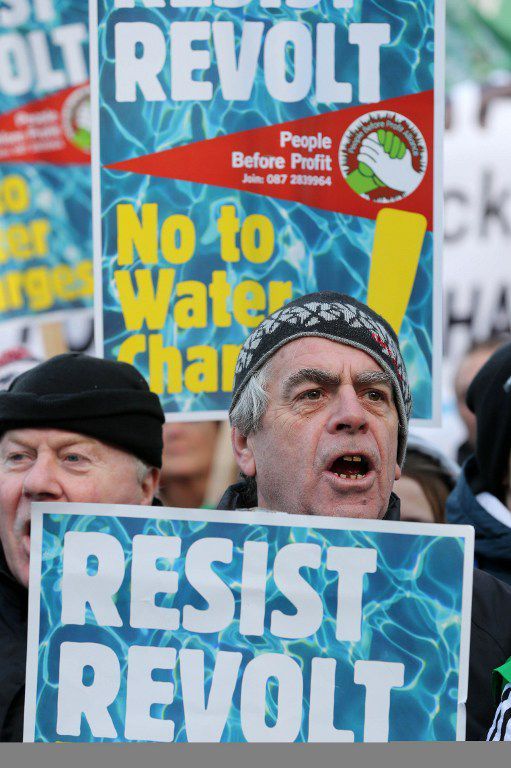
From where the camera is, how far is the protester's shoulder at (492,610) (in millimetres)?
2385

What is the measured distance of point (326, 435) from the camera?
2549mm

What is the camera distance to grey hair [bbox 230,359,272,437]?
268 cm

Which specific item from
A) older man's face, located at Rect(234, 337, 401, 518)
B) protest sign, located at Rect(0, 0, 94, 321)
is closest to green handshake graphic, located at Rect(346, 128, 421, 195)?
older man's face, located at Rect(234, 337, 401, 518)

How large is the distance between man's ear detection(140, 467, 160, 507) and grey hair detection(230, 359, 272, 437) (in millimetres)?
250

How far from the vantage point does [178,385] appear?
3176 mm

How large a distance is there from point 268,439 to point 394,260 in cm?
70

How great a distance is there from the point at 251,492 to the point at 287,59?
1101mm

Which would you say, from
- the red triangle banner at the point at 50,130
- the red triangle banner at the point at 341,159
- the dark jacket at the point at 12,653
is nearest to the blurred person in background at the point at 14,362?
the red triangle banner at the point at 50,130

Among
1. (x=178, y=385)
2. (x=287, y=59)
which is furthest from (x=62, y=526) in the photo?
(x=287, y=59)

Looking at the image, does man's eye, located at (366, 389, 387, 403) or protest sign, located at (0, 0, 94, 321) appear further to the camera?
protest sign, located at (0, 0, 94, 321)

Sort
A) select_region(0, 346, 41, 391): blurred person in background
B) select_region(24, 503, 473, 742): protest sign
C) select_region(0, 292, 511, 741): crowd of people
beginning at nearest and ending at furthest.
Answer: select_region(24, 503, 473, 742): protest sign < select_region(0, 292, 511, 741): crowd of people < select_region(0, 346, 41, 391): blurred person in background

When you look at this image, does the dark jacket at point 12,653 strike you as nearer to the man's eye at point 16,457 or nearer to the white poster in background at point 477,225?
the man's eye at point 16,457

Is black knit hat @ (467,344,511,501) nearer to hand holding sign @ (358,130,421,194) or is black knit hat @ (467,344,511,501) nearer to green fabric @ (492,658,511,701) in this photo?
hand holding sign @ (358,130,421,194)

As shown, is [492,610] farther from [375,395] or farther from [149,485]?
[149,485]
